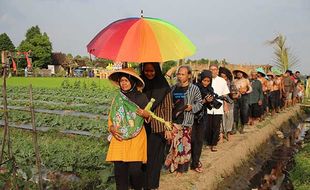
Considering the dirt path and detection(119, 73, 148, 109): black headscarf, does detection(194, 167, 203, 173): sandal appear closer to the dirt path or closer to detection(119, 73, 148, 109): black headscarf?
the dirt path

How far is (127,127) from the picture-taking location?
11.5ft

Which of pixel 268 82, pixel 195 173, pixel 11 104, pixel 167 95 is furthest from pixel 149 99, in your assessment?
pixel 11 104

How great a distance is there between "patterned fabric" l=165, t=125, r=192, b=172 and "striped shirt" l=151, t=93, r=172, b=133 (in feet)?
3.18

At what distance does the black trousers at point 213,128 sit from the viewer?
6508 millimetres

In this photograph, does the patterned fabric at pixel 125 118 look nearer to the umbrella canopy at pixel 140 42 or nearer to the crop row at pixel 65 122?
the umbrella canopy at pixel 140 42

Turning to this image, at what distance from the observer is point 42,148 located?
626 cm

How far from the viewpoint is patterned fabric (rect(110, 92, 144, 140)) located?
352 cm

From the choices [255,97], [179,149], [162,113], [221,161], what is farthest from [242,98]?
[162,113]

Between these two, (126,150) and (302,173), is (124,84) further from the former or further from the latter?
(302,173)

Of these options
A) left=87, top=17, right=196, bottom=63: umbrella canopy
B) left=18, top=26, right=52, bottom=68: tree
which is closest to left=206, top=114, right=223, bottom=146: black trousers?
left=87, top=17, right=196, bottom=63: umbrella canopy

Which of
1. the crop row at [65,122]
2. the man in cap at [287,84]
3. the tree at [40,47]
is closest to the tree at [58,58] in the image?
the tree at [40,47]

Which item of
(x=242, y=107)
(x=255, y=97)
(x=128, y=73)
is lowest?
(x=242, y=107)

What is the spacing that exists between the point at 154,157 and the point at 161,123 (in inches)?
15.8

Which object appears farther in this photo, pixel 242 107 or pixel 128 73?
pixel 242 107
